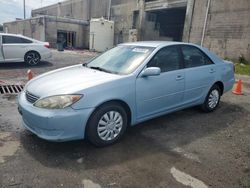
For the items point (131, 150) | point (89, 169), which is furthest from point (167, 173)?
point (89, 169)

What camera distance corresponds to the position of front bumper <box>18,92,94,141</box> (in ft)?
10.3

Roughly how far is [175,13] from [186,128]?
2217 cm

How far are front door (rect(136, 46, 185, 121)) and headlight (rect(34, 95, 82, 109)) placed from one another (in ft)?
3.47

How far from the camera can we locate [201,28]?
56.9ft

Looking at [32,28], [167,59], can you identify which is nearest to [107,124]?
[167,59]

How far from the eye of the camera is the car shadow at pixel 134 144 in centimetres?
325

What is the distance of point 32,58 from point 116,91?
28.5ft

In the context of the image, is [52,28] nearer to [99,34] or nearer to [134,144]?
[99,34]

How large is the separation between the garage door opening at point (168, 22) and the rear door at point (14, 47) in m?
15.9

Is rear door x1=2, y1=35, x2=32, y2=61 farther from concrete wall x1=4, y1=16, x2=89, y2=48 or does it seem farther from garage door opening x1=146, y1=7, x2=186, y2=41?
concrete wall x1=4, y1=16, x2=89, y2=48

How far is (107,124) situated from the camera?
3549 millimetres

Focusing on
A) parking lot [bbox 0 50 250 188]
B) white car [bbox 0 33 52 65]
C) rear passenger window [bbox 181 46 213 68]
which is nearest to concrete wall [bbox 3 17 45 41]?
white car [bbox 0 33 52 65]

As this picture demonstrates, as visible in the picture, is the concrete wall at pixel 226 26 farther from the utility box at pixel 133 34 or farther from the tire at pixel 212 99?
the tire at pixel 212 99

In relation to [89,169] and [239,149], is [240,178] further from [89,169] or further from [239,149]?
[89,169]
